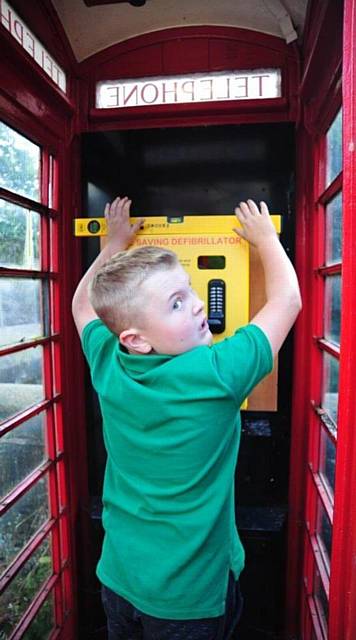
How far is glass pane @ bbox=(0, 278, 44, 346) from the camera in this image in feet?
5.45

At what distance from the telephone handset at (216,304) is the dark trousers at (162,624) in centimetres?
80

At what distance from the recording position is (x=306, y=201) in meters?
1.92

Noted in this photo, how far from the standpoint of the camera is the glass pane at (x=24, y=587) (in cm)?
171

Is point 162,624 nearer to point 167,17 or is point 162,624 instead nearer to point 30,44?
point 30,44

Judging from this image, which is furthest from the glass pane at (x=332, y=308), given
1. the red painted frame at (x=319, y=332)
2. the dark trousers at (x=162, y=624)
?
the dark trousers at (x=162, y=624)

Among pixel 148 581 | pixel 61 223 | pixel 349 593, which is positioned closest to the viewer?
pixel 349 593

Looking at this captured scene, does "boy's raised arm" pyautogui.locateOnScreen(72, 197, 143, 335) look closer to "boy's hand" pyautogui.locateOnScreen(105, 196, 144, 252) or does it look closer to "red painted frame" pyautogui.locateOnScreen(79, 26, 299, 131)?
"boy's hand" pyautogui.locateOnScreen(105, 196, 144, 252)

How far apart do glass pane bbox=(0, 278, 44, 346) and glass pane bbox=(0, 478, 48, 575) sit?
24.3 inches

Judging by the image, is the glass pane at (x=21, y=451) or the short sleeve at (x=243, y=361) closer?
the short sleeve at (x=243, y=361)

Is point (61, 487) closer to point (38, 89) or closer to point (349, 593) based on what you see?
point (349, 593)

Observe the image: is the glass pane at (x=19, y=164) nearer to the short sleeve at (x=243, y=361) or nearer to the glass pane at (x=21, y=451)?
the glass pane at (x=21, y=451)

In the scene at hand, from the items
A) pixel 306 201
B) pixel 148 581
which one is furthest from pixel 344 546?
pixel 306 201

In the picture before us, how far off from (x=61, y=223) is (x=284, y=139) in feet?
3.17

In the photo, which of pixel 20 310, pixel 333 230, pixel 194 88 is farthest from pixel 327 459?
pixel 194 88
